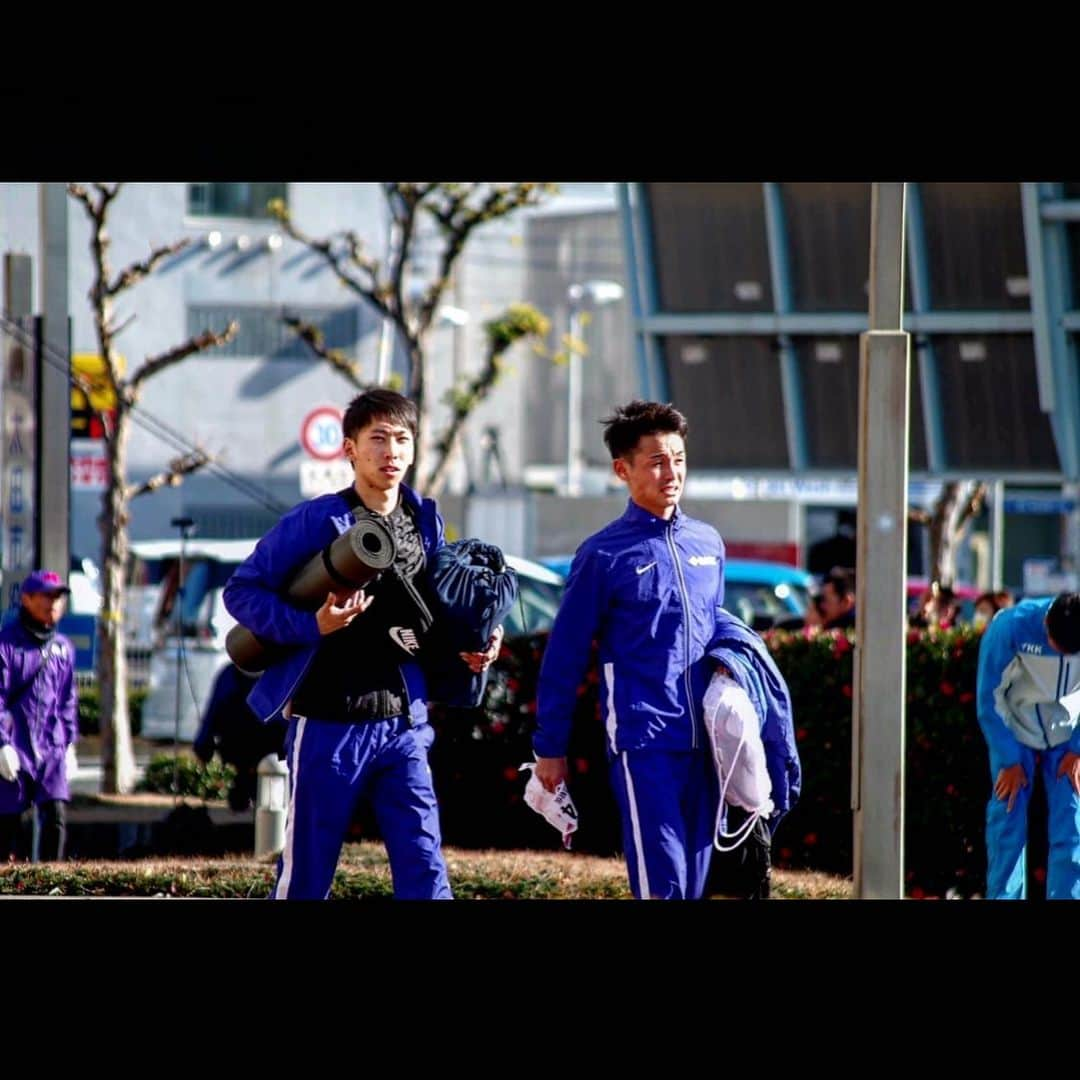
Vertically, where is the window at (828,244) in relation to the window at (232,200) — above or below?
below

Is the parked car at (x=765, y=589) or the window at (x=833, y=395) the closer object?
the window at (x=833, y=395)

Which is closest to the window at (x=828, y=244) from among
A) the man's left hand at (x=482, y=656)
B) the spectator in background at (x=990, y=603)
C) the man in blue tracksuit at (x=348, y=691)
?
the man's left hand at (x=482, y=656)

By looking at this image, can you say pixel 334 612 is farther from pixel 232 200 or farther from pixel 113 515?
pixel 232 200

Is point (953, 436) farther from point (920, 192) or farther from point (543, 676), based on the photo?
point (543, 676)

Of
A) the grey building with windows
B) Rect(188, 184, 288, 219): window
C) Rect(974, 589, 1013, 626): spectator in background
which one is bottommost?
Rect(974, 589, 1013, 626): spectator in background

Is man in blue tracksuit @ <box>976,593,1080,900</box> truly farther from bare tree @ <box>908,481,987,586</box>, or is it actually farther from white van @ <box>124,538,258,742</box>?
bare tree @ <box>908,481,987,586</box>

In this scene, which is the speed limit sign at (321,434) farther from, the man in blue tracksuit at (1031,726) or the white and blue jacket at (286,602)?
the white and blue jacket at (286,602)

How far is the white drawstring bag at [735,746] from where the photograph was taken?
5805mm

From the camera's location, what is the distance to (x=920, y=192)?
9.20m

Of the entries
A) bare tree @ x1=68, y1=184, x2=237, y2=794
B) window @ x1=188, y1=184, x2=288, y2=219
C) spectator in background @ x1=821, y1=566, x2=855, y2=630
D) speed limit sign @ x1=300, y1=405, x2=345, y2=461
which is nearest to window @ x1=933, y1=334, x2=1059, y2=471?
spectator in background @ x1=821, y1=566, x2=855, y2=630

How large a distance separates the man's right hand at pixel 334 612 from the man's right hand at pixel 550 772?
29.5 inches

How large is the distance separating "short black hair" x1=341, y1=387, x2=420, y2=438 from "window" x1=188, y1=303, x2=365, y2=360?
25.8m

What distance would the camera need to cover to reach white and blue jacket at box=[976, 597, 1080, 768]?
25.6 ft

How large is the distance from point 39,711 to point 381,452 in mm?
3963
